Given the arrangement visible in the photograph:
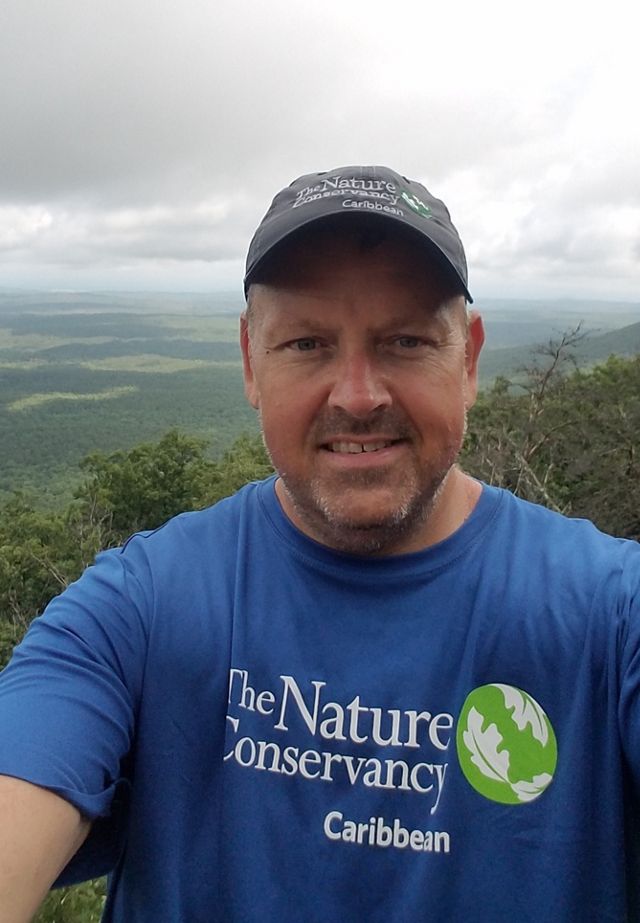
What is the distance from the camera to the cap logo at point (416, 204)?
1610 millimetres

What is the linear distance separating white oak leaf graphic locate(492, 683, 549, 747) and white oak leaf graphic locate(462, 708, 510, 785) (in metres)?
0.05

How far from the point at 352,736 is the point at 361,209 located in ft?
3.65

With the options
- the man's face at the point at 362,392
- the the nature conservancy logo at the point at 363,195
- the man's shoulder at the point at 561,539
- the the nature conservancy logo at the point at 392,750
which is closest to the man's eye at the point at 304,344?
the man's face at the point at 362,392

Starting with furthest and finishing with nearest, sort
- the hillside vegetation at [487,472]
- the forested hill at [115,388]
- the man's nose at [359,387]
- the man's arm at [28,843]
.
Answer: the forested hill at [115,388] < the hillside vegetation at [487,472] < the man's nose at [359,387] < the man's arm at [28,843]

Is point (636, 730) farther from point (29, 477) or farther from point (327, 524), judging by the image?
point (29, 477)

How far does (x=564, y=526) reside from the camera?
1.65 m

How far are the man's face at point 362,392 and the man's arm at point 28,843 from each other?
74 centimetres

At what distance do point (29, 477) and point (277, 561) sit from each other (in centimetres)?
8078

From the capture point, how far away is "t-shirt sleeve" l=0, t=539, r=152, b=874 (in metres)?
1.25

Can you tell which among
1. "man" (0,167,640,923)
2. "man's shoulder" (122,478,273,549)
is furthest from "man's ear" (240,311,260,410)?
"man's shoulder" (122,478,273,549)

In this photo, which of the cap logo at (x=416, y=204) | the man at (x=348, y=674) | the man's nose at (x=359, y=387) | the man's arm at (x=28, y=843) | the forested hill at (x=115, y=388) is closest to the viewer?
the man's arm at (x=28, y=843)

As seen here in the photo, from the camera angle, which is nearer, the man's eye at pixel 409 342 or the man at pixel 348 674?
the man at pixel 348 674

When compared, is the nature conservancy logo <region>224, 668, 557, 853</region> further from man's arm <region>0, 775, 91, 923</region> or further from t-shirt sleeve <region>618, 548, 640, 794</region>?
man's arm <region>0, 775, 91, 923</region>

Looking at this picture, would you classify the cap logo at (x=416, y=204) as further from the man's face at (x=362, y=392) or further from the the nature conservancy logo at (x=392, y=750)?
the the nature conservancy logo at (x=392, y=750)
